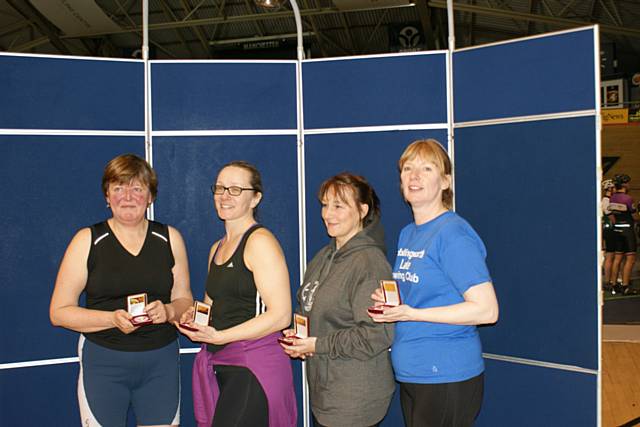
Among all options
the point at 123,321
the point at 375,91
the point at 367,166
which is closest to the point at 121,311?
the point at 123,321

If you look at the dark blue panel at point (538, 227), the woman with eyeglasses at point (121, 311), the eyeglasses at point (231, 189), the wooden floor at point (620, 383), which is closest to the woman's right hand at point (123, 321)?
the woman with eyeglasses at point (121, 311)

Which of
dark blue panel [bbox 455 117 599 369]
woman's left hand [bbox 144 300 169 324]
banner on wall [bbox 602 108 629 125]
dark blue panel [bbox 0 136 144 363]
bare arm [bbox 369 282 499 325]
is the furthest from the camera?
banner on wall [bbox 602 108 629 125]

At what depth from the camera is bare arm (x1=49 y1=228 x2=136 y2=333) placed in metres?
2.29

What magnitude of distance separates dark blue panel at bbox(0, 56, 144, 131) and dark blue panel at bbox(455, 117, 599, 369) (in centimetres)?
187

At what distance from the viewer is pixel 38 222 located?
3059mm

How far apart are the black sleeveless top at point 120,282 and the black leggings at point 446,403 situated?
3.61 ft

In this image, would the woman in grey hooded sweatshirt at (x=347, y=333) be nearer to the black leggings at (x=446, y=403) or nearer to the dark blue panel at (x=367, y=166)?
the black leggings at (x=446, y=403)

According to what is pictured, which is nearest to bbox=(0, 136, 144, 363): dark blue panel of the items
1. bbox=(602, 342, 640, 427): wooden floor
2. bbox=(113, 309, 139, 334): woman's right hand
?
bbox=(113, 309, 139, 334): woman's right hand

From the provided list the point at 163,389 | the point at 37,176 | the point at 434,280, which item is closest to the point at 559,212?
the point at 434,280

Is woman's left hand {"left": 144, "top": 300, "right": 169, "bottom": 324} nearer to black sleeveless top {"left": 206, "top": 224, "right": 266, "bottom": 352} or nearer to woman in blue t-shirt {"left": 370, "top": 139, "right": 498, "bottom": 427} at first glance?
black sleeveless top {"left": 206, "top": 224, "right": 266, "bottom": 352}

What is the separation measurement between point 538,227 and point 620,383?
2813 mm

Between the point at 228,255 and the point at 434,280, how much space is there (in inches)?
31.9

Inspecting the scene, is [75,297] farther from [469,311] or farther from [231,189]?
[469,311]

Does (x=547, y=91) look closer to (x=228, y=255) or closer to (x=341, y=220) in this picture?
(x=341, y=220)
